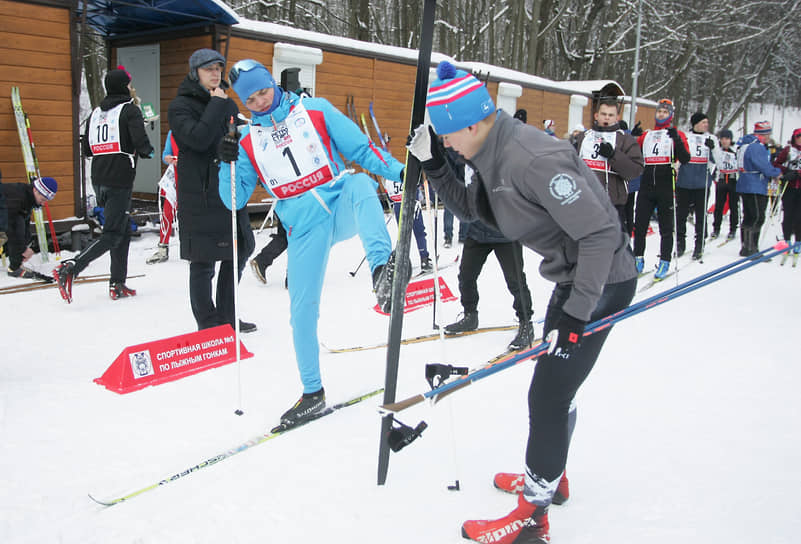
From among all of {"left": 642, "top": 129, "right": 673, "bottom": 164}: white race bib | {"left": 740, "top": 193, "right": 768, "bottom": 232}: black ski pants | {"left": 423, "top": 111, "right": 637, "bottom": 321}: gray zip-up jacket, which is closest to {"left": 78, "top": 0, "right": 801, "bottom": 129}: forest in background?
{"left": 740, "top": 193, "right": 768, "bottom": 232}: black ski pants

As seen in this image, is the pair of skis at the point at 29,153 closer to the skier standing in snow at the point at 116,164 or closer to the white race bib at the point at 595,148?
the skier standing in snow at the point at 116,164

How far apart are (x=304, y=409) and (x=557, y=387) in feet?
5.40

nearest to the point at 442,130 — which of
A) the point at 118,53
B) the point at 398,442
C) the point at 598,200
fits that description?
the point at 598,200

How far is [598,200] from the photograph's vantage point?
1976mm

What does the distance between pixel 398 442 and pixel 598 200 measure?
1.30m

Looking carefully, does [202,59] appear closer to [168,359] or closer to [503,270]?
[168,359]

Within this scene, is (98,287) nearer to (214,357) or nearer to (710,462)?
(214,357)

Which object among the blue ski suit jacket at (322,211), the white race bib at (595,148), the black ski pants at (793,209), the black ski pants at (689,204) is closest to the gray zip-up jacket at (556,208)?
the blue ski suit jacket at (322,211)

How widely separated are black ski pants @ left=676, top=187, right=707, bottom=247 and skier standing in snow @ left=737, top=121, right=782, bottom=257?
0.95 m

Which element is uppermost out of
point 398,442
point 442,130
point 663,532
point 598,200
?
point 442,130

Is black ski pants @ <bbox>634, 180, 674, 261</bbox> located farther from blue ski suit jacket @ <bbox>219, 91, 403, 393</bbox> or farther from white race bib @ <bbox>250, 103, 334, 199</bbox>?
white race bib @ <bbox>250, 103, 334, 199</bbox>

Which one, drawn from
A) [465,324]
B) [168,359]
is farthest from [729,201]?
[168,359]

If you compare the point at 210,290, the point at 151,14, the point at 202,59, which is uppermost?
the point at 151,14

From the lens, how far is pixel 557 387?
216 centimetres
